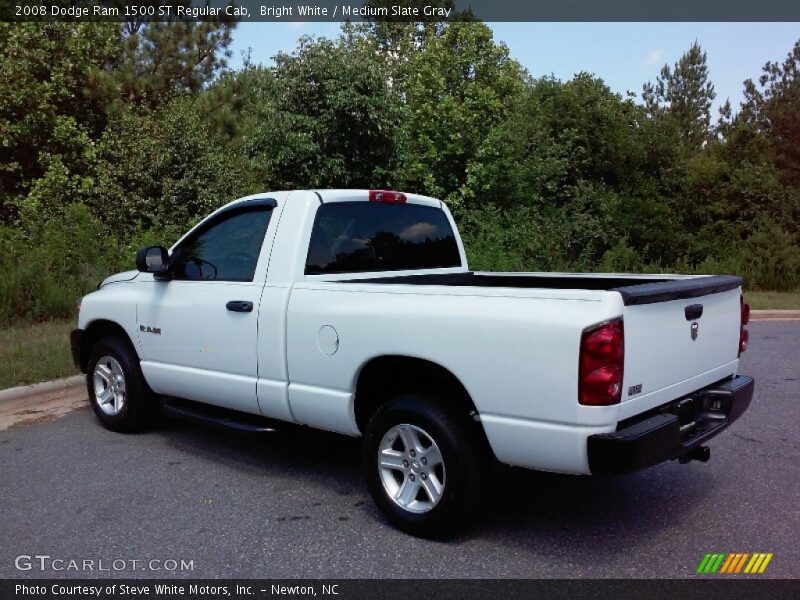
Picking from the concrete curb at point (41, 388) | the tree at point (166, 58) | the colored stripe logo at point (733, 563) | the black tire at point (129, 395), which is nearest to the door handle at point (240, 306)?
the black tire at point (129, 395)

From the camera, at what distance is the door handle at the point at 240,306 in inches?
185

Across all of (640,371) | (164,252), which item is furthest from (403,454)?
(164,252)

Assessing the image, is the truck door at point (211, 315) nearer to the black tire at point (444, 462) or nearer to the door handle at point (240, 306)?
the door handle at point (240, 306)

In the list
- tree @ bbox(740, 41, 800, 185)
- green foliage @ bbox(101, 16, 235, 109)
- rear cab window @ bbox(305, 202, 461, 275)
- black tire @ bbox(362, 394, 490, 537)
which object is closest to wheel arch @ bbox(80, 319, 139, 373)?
rear cab window @ bbox(305, 202, 461, 275)

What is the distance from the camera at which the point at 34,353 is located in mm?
8086

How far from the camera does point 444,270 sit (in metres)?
5.65

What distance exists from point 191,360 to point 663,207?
76.8 feet

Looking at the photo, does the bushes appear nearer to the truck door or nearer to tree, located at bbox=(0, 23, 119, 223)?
tree, located at bbox=(0, 23, 119, 223)

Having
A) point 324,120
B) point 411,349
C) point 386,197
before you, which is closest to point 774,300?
point 324,120

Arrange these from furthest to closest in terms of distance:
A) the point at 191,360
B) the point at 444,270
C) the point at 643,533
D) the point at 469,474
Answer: the point at 444,270, the point at 191,360, the point at 643,533, the point at 469,474

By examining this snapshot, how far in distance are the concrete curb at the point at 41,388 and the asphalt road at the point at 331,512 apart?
967 millimetres

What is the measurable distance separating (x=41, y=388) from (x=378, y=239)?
157 inches

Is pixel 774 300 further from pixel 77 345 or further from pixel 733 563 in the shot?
pixel 77 345
